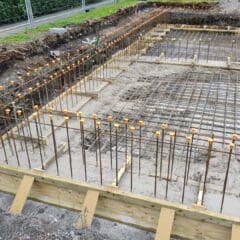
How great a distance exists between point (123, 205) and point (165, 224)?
0.55m

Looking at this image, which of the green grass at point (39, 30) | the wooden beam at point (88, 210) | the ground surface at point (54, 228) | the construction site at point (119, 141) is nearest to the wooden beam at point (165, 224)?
the construction site at point (119, 141)

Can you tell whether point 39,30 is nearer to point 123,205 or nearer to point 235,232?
point 123,205

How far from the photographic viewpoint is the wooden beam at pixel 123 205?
133 inches

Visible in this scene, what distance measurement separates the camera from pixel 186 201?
3791mm

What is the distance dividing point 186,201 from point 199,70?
4.98 m

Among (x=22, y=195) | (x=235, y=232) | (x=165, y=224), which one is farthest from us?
(x=22, y=195)

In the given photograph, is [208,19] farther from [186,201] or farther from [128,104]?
[186,201]

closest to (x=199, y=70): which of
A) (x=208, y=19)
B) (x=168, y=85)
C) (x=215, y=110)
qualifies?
(x=168, y=85)

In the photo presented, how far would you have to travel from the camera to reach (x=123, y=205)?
367 centimetres

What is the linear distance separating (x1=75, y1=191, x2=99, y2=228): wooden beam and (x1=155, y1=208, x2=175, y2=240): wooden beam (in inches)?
30.0

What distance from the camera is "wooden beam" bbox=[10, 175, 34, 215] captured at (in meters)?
3.79

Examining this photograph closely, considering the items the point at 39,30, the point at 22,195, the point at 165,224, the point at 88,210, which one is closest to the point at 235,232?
the point at 165,224

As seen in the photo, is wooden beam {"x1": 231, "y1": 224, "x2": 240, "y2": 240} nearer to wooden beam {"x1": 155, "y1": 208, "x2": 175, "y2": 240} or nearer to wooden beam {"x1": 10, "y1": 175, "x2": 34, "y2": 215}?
wooden beam {"x1": 155, "y1": 208, "x2": 175, "y2": 240}

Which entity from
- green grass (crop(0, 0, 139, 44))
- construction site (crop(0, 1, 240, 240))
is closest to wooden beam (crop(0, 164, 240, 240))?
construction site (crop(0, 1, 240, 240))
